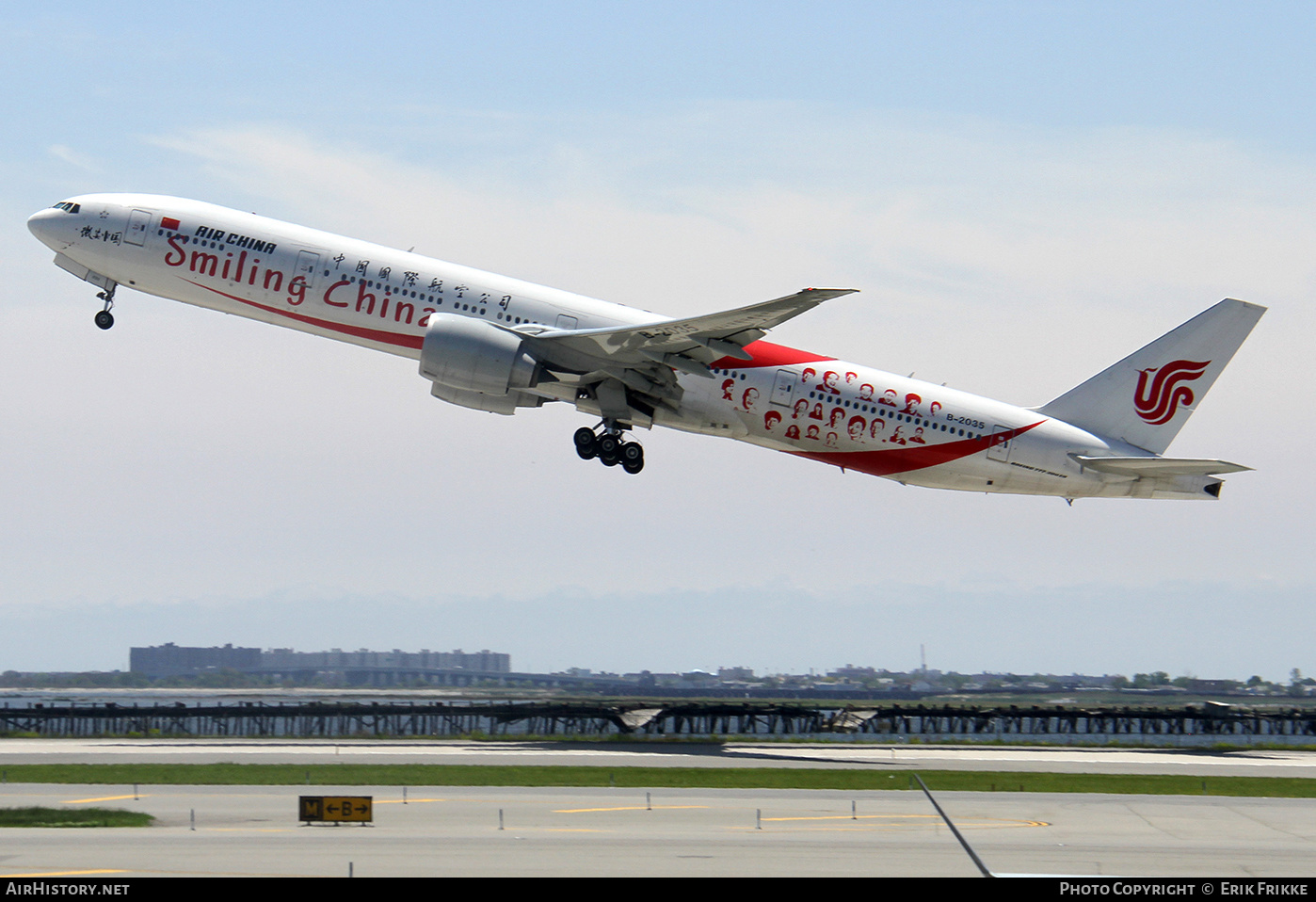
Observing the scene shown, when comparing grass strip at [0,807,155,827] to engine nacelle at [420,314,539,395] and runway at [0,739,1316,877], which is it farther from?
engine nacelle at [420,314,539,395]

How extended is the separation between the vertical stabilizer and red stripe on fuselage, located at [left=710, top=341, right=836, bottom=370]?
33.5 ft

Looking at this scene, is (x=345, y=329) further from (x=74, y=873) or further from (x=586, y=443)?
A: (x=74, y=873)

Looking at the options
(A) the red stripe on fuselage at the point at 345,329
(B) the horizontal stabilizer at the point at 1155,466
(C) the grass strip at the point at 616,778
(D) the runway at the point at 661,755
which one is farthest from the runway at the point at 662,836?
(A) the red stripe on fuselage at the point at 345,329

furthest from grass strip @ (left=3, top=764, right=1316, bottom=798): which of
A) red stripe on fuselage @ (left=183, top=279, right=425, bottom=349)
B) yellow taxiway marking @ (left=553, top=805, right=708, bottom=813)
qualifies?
red stripe on fuselage @ (left=183, top=279, right=425, bottom=349)

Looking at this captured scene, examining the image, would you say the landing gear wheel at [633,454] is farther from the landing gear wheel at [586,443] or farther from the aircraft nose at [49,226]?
the aircraft nose at [49,226]

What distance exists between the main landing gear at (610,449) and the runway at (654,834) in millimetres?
10259

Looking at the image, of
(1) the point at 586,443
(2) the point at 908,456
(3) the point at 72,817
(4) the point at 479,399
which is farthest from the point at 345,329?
(2) the point at 908,456

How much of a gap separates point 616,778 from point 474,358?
45.1 feet

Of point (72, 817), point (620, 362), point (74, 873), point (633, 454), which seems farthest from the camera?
point (633, 454)

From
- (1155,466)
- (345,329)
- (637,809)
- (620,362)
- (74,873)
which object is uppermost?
(345,329)

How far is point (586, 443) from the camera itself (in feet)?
144
